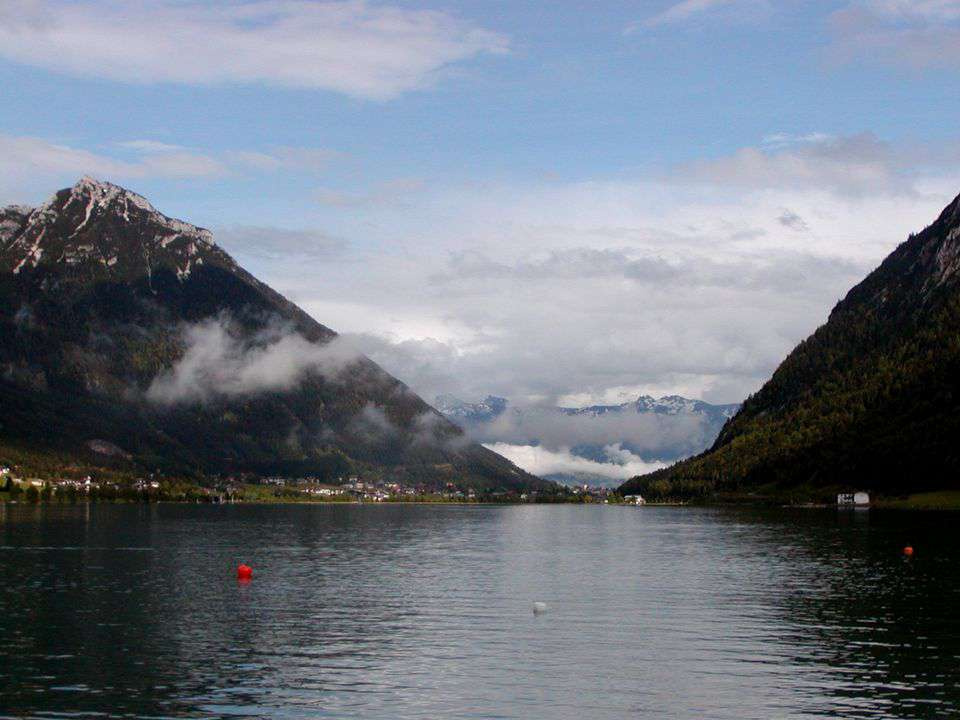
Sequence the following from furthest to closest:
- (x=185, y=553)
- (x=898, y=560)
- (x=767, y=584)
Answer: (x=185, y=553) < (x=898, y=560) < (x=767, y=584)

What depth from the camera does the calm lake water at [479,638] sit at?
197 feet

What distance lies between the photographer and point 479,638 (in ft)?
266

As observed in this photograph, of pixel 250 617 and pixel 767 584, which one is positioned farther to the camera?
pixel 767 584

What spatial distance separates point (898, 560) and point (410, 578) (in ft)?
214

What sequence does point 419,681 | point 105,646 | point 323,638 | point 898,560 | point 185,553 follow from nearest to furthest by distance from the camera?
point 419,681 → point 105,646 → point 323,638 → point 898,560 → point 185,553

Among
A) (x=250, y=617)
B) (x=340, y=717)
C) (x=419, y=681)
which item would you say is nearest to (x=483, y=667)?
(x=419, y=681)

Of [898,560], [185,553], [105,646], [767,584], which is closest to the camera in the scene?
[105,646]

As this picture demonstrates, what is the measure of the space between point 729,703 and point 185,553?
114453 mm

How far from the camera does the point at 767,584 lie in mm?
117125

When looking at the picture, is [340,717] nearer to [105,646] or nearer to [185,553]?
[105,646]

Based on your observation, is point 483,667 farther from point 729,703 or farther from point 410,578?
point 410,578

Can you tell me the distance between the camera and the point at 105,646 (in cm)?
7556

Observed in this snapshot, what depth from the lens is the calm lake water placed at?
197 feet

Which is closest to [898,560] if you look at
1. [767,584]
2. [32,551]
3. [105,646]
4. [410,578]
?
[767,584]
